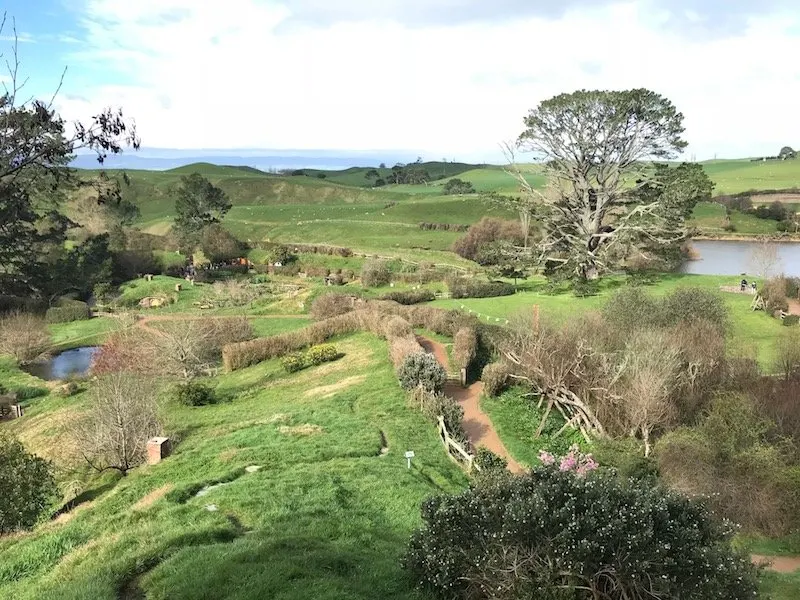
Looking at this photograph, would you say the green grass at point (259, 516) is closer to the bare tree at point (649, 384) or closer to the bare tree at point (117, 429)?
the bare tree at point (117, 429)

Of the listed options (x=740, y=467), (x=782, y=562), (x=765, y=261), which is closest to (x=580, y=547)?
(x=782, y=562)

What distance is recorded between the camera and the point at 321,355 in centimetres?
3081

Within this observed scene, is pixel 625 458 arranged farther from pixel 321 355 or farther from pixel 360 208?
pixel 360 208

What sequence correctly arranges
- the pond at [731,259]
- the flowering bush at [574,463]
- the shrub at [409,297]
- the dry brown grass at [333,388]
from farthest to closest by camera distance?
the pond at [731,259] → the shrub at [409,297] → the dry brown grass at [333,388] → the flowering bush at [574,463]

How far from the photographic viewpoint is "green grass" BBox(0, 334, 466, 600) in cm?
963

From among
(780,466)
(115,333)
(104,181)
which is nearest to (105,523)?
(104,181)

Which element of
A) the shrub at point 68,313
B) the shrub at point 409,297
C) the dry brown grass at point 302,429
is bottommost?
the shrub at point 68,313

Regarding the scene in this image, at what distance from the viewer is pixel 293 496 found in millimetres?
13906

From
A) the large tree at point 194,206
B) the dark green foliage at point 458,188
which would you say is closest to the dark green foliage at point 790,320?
the large tree at point 194,206

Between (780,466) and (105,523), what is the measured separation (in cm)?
1753

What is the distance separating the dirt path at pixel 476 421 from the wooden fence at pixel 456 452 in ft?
4.53

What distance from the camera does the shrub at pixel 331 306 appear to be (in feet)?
130

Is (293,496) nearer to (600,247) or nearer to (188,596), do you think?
(188,596)

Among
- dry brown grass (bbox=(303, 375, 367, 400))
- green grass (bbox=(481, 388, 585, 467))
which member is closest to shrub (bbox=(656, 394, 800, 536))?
green grass (bbox=(481, 388, 585, 467))
